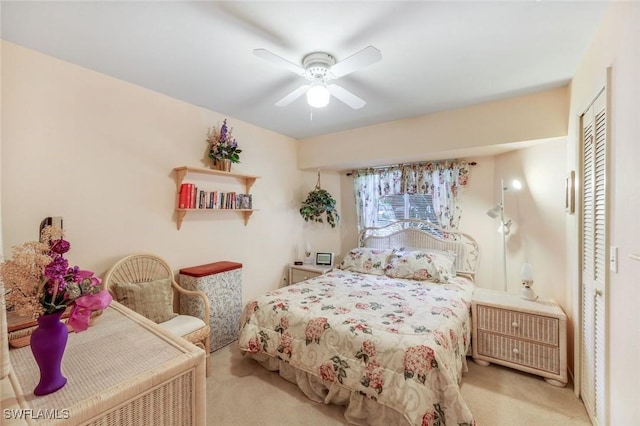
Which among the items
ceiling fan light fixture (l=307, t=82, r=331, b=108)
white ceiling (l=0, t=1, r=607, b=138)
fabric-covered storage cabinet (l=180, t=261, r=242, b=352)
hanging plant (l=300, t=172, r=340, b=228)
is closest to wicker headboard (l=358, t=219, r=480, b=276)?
hanging plant (l=300, t=172, r=340, b=228)

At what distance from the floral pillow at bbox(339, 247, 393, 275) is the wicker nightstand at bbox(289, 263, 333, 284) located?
0.90 feet

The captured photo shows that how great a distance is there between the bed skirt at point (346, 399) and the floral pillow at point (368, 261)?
1.53m

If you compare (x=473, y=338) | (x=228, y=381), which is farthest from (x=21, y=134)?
(x=473, y=338)

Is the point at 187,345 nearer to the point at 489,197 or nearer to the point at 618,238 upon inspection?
the point at 618,238

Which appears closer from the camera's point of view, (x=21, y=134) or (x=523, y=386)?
(x=21, y=134)

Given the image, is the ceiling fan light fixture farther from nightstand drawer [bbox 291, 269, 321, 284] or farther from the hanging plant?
nightstand drawer [bbox 291, 269, 321, 284]

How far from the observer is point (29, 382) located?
0.93m

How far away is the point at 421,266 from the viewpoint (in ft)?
10.1

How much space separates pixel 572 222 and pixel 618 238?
1013 millimetres

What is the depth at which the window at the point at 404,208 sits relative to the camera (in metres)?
3.63

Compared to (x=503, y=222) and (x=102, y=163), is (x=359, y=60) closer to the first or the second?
(x=102, y=163)

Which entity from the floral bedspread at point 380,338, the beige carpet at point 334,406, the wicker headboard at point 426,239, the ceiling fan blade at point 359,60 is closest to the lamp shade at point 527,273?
the floral bedspread at point 380,338

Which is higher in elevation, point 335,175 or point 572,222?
point 335,175

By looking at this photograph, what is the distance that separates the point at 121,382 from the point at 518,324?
2786 mm
